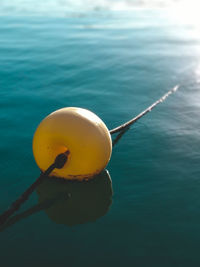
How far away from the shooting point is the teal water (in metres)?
3.46

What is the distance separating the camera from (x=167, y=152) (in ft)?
16.6

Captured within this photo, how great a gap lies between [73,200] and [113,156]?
108 cm

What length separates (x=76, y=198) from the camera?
420 centimetres

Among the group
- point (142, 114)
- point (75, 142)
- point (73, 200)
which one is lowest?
point (73, 200)

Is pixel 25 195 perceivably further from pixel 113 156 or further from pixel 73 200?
pixel 113 156

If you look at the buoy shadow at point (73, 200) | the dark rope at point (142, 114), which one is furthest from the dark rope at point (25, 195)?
the dark rope at point (142, 114)

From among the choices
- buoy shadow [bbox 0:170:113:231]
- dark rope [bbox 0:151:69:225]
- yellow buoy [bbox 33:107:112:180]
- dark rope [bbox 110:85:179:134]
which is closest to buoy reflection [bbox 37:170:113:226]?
buoy shadow [bbox 0:170:113:231]

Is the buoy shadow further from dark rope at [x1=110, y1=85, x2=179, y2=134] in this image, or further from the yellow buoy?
dark rope at [x1=110, y1=85, x2=179, y2=134]

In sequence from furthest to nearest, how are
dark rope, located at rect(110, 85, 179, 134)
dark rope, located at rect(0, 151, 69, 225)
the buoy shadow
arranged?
dark rope, located at rect(110, 85, 179, 134) < the buoy shadow < dark rope, located at rect(0, 151, 69, 225)

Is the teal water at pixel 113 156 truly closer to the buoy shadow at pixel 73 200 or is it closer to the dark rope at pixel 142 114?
the buoy shadow at pixel 73 200

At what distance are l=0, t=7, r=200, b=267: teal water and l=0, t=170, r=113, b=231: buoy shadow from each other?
11 millimetres

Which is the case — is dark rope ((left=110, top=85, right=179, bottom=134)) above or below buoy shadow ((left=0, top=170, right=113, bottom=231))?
above

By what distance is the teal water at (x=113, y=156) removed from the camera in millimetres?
3461

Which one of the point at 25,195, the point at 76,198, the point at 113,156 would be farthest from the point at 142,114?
the point at 25,195
